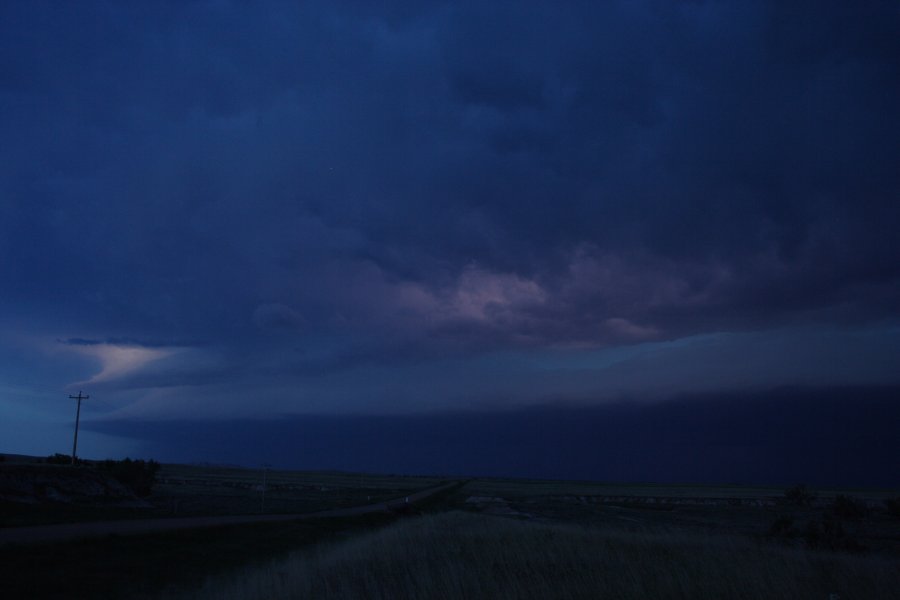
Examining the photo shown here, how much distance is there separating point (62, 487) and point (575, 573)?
47611 mm

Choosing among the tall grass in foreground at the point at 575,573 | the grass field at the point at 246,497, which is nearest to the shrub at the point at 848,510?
the grass field at the point at 246,497

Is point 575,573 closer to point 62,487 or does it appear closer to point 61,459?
point 62,487

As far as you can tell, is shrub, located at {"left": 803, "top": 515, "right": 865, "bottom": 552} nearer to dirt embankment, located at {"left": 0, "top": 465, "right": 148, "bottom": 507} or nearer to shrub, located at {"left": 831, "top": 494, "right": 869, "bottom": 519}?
shrub, located at {"left": 831, "top": 494, "right": 869, "bottom": 519}

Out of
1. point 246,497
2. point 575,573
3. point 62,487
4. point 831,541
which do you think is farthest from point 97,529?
point 246,497

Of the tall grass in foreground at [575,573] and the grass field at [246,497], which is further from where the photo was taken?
the grass field at [246,497]

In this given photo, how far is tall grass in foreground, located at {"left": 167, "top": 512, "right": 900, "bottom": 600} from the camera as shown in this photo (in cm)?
1115

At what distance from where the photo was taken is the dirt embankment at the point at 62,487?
42844mm

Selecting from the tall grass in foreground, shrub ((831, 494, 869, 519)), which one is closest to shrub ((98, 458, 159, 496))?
the tall grass in foreground

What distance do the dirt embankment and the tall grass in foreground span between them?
34.7 meters

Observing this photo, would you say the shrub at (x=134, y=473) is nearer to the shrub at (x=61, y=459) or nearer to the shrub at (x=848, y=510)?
the shrub at (x=61, y=459)

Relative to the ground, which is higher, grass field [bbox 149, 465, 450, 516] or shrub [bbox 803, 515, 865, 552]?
grass field [bbox 149, 465, 450, 516]

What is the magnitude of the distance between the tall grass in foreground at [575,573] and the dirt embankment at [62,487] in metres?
34.7

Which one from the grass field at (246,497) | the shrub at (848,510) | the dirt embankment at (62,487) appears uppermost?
the dirt embankment at (62,487)

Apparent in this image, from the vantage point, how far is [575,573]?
43.1 feet
